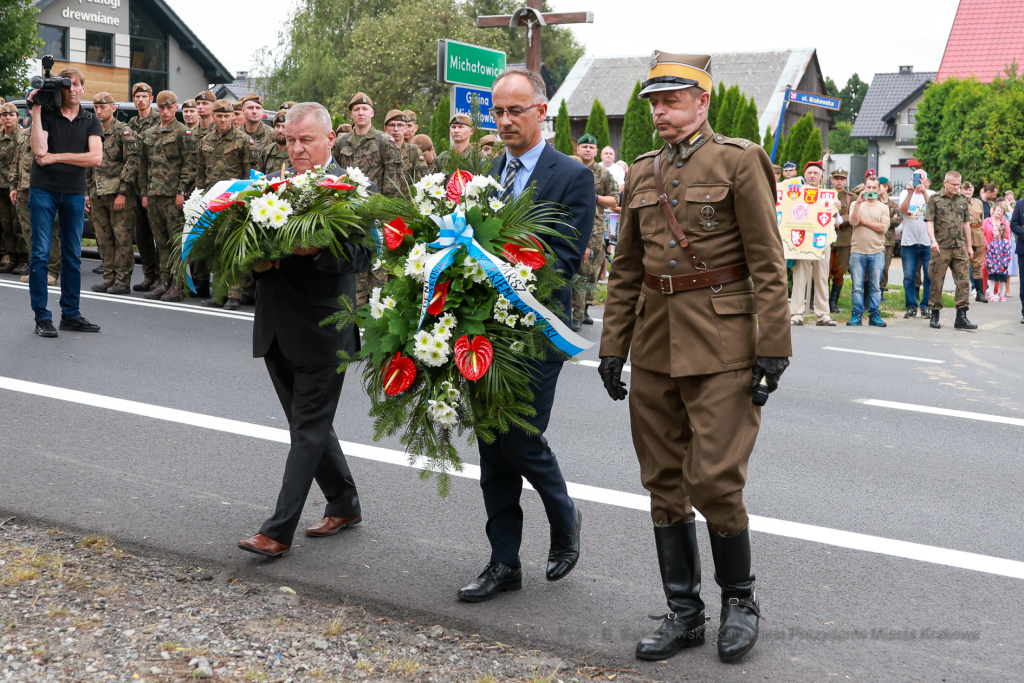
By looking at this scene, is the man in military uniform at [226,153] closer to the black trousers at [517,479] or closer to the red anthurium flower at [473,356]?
the black trousers at [517,479]

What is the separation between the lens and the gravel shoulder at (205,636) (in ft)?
11.0

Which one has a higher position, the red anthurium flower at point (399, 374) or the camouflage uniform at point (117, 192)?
the camouflage uniform at point (117, 192)

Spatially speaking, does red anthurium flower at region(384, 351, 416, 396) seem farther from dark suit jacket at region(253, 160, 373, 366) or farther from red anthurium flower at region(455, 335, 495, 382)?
dark suit jacket at region(253, 160, 373, 366)

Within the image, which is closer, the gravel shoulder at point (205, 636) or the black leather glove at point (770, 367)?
the gravel shoulder at point (205, 636)

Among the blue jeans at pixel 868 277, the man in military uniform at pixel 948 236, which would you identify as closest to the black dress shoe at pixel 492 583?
the blue jeans at pixel 868 277

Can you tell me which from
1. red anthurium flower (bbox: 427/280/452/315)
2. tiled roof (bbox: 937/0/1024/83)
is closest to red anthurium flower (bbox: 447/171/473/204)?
red anthurium flower (bbox: 427/280/452/315)

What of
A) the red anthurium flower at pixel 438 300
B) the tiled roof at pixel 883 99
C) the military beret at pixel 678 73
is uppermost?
the tiled roof at pixel 883 99

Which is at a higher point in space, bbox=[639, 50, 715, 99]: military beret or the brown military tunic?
bbox=[639, 50, 715, 99]: military beret

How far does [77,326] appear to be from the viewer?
9.80 meters

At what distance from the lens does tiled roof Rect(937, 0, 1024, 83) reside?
160ft

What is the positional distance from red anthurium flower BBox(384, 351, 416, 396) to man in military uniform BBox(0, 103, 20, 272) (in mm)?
12401

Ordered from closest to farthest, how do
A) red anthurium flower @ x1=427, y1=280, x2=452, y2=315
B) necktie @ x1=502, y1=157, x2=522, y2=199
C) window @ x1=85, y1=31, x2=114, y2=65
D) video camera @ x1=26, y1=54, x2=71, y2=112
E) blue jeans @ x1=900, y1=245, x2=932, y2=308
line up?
red anthurium flower @ x1=427, y1=280, x2=452, y2=315, necktie @ x1=502, y1=157, x2=522, y2=199, video camera @ x1=26, y1=54, x2=71, y2=112, blue jeans @ x1=900, y1=245, x2=932, y2=308, window @ x1=85, y1=31, x2=114, y2=65

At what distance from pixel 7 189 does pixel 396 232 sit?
13.0m

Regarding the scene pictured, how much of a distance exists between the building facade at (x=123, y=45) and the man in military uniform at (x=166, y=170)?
110 feet
